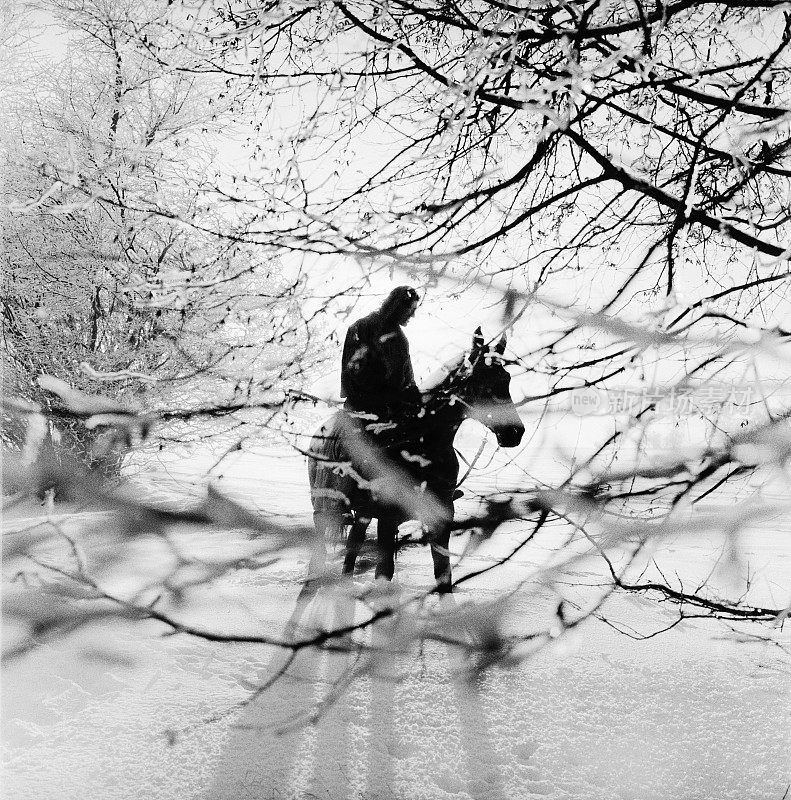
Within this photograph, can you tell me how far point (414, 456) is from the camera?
1.90 meters

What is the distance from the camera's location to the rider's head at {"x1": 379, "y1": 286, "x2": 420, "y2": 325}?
241cm

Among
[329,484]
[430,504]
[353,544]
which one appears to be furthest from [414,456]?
[353,544]

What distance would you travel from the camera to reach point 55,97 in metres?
6.86

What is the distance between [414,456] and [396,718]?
1.28 meters

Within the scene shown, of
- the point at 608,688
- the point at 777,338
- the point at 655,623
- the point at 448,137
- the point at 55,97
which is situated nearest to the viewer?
the point at 777,338

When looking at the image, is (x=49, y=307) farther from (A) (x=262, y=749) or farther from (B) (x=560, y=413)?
(B) (x=560, y=413)

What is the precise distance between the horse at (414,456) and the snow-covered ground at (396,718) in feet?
0.71

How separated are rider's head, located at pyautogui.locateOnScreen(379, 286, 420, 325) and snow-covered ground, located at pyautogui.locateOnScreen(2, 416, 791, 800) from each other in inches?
32.7

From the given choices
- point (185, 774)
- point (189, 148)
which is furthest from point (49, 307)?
point (185, 774)

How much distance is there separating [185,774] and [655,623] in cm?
283

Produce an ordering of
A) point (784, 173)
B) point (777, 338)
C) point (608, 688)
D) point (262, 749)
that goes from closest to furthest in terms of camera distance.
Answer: point (777, 338) → point (784, 173) → point (262, 749) → point (608, 688)

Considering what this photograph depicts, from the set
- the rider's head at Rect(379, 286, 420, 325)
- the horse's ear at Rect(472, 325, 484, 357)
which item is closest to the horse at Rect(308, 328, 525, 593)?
the horse's ear at Rect(472, 325, 484, 357)

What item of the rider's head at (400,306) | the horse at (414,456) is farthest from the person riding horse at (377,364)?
the horse at (414,456)

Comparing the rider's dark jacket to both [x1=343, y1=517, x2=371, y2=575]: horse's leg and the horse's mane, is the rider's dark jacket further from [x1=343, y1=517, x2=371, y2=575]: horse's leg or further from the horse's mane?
[x1=343, y1=517, x2=371, y2=575]: horse's leg
